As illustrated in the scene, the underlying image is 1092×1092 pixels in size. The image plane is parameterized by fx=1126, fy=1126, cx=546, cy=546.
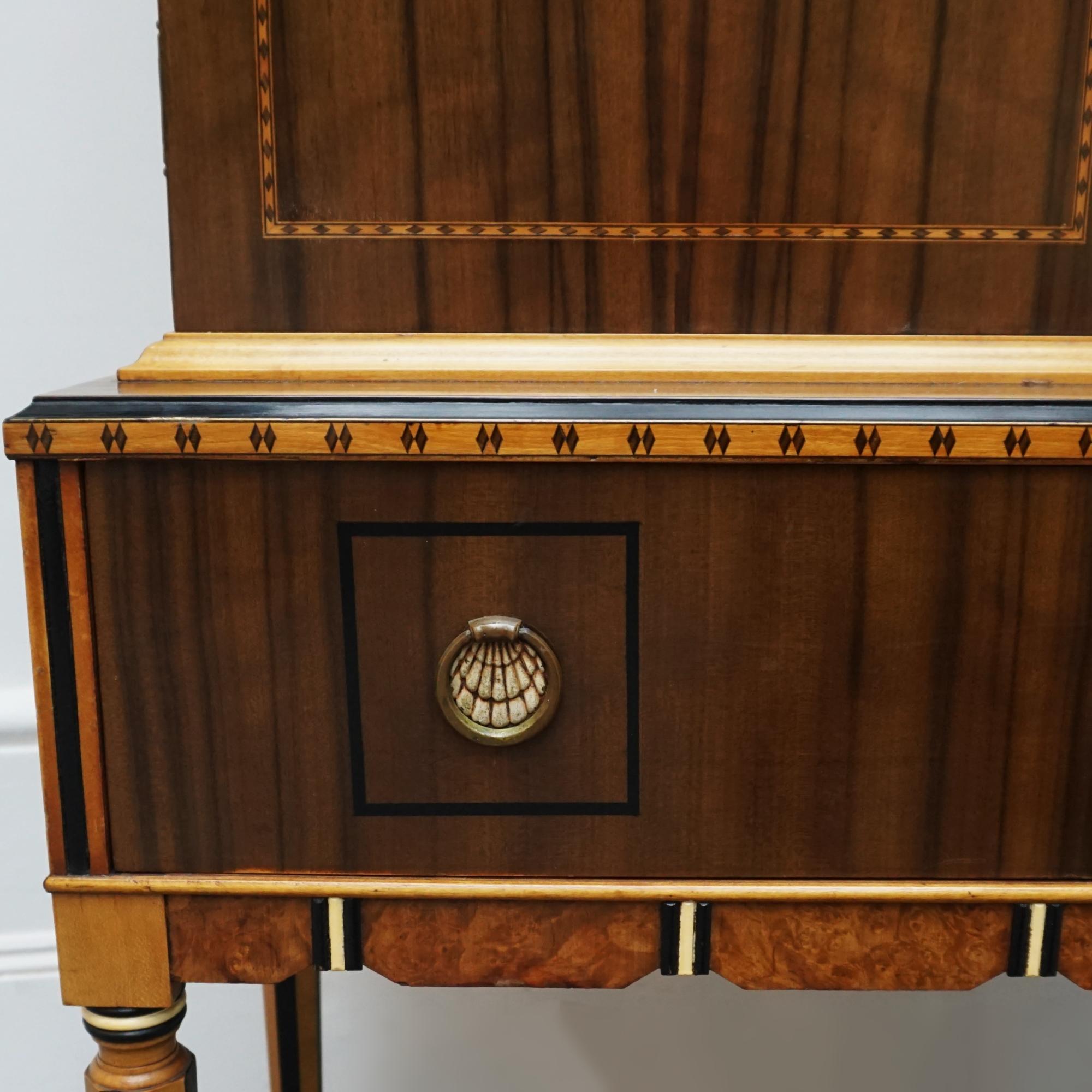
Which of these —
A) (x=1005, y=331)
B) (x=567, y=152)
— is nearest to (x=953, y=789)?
(x=1005, y=331)

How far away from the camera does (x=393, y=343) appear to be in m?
0.48

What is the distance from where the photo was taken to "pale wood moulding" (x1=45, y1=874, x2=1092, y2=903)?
18.1 inches

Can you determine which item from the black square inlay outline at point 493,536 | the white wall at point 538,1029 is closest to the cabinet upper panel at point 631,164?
the black square inlay outline at point 493,536

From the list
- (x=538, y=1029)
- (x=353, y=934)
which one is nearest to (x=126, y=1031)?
(x=353, y=934)

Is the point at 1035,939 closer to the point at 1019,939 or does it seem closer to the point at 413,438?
the point at 1019,939

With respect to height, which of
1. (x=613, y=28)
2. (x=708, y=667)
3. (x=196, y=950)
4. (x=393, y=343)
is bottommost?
(x=196, y=950)

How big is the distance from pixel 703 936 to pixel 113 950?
0.25 meters

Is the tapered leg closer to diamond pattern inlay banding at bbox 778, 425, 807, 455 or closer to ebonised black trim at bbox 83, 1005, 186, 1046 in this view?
ebonised black trim at bbox 83, 1005, 186, 1046

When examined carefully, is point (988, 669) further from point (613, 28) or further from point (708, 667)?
point (613, 28)

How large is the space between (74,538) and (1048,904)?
42 centimetres

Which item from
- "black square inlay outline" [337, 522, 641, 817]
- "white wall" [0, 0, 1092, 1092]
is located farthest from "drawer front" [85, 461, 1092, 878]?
"white wall" [0, 0, 1092, 1092]

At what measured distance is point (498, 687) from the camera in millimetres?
446

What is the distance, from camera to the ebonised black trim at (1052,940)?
465mm

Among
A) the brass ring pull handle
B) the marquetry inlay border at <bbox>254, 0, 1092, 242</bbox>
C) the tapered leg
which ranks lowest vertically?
the tapered leg
